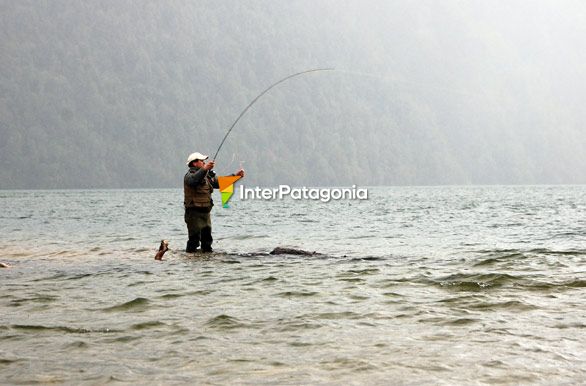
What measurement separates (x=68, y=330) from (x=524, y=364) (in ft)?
15.3

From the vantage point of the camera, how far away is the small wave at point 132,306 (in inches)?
343

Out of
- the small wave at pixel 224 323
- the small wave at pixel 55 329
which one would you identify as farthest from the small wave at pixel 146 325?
the small wave at pixel 224 323

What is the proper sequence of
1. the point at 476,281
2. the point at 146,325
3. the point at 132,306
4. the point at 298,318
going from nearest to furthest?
the point at 146,325
the point at 298,318
the point at 132,306
the point at 476,281

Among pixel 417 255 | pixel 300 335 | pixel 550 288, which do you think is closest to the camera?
pixel 300 335

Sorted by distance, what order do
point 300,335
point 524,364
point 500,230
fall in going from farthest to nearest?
point 500,230
point 300,335
point 524,364

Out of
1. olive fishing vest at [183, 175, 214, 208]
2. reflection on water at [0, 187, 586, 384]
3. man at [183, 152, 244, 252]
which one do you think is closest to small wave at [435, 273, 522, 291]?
reflection on water at [0, 187, 586, 384]

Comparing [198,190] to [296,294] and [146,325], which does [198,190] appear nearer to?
[296,294]

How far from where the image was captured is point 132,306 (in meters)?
8.94

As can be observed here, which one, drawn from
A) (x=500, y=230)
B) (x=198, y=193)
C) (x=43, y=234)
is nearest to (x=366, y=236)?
(x=500, y=230)

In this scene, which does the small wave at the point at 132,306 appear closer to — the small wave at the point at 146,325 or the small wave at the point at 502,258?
the small wave at the point at 146,325

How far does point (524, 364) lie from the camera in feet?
18.8

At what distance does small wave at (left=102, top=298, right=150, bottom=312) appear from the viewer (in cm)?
872

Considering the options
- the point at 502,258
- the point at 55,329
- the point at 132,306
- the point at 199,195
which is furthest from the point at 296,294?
the point at 502,258

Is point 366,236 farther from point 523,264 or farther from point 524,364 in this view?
point 524,364
